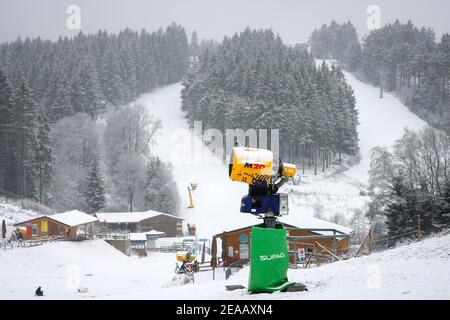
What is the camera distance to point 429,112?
122062 millimetres

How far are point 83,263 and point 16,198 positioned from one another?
30.2m

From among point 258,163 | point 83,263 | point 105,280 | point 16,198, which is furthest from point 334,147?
point 258,163

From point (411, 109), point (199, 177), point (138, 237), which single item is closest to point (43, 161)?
point (138, 237)

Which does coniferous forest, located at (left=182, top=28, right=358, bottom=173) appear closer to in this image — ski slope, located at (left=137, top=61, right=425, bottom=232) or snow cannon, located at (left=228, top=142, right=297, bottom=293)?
ski slope, located at (left=137, top=61, right=425, bottom=232)

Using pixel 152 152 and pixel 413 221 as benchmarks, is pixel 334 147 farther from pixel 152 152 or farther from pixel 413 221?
pixel 413 221

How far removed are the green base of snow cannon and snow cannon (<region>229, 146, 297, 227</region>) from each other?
0.81ft

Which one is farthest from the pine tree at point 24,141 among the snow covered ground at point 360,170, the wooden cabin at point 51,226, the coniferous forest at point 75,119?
the snow covered ground at point 360,170

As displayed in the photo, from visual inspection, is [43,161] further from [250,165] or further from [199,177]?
[250,165]

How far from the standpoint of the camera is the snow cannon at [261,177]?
24.6 feet

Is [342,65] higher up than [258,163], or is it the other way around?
[342,65]

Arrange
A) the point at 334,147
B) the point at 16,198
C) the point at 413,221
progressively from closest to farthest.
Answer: the point at 413,221
the point at 16,198
the point at 334,147

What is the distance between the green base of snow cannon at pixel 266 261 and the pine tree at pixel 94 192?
6794 centimetres

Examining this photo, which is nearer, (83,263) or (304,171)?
(83,263)

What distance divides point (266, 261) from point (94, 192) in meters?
68.3
